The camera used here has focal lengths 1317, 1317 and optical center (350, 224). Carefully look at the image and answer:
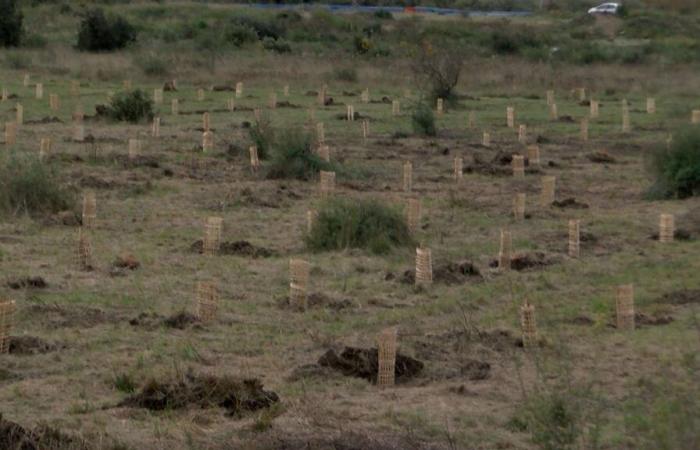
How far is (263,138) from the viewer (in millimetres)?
20844

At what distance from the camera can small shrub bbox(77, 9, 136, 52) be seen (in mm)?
43156

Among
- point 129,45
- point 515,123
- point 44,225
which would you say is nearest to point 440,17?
point 129,45

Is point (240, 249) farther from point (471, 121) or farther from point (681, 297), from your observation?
point (471, 121)

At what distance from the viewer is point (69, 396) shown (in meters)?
8.14

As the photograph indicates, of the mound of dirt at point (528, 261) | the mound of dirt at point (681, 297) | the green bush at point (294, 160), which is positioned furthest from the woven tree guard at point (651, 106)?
the mound of dirt at point (681, 297)

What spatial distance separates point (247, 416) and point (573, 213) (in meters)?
9.53

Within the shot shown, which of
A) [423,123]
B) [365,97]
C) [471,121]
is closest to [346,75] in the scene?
[365,97]

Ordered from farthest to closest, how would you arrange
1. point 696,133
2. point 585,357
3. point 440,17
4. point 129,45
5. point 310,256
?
point 440,17 → point 129,45 → point 696,133 → point 310,256 → point 585,357

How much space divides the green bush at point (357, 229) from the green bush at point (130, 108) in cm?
1257

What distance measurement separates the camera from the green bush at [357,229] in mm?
13570

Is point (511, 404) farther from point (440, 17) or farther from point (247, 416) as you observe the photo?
point (440, 17)

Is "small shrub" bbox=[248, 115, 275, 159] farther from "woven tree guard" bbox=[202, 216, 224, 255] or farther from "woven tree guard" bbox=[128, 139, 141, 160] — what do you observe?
"woven tree guard" bbox=[202, 216, 224, 255]

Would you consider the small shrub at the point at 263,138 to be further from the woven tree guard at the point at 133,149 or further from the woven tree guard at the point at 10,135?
the woven tree guard at the point at 10,135

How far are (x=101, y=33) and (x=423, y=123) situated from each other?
69.6ft
